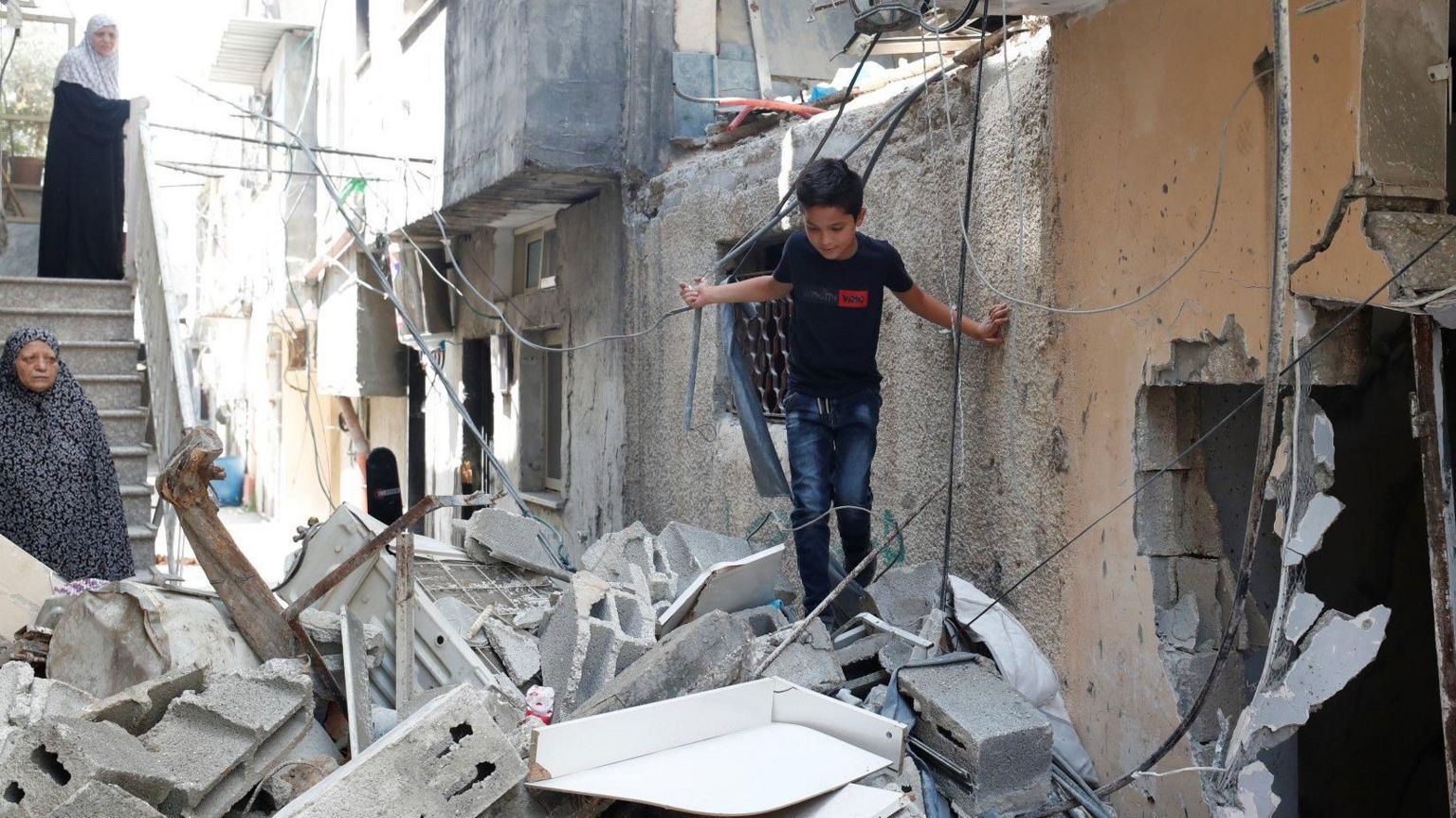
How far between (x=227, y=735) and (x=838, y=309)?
7.82 feet

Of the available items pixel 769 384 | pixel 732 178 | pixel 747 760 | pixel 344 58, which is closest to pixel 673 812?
pixel 747 760

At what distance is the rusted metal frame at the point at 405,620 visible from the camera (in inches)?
156

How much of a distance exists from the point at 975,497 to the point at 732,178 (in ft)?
8.61

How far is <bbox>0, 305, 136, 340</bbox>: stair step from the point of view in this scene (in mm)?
7164

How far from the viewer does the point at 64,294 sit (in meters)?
7.63

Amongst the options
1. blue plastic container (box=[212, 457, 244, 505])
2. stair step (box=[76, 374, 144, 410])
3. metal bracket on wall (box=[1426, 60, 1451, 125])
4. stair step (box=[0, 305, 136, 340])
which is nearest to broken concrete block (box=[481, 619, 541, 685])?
metal bracket on wall (box=[1426, 60, 1451, 125])

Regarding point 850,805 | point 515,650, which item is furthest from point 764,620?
point 850,805

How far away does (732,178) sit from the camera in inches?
255

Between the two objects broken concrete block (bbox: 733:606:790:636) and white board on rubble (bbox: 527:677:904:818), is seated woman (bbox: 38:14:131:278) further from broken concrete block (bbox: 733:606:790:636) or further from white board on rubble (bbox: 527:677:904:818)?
white board on rubble (bbox: 527:677:904:818)

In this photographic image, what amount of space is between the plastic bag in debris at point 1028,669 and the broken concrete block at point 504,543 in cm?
193

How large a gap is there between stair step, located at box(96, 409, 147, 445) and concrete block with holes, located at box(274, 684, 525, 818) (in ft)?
14.8

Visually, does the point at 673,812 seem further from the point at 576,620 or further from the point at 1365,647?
the point at 1365,647

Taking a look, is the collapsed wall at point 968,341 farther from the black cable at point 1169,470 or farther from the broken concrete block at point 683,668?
the broken concrete block at point 683,668

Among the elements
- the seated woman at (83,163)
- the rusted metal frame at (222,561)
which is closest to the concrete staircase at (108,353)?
the seated woman at (83,163)
